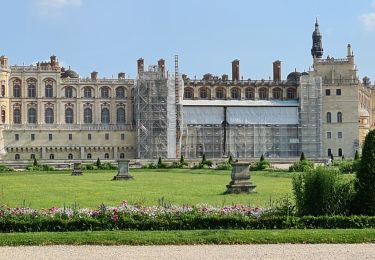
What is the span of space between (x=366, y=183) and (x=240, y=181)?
8.88 meters

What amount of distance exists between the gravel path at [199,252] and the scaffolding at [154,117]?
5167 cm

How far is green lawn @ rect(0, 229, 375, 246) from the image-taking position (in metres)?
13.3

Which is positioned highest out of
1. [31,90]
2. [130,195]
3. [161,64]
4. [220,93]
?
[161,64]

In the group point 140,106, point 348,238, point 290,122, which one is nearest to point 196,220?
point 348,238

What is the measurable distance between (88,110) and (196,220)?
183 feet

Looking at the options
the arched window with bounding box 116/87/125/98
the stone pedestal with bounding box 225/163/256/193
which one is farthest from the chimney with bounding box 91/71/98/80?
the stone pedestal with bounding box 225/163/256/193

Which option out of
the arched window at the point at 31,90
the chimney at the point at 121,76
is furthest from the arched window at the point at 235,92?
the arched window at the point at 31,90

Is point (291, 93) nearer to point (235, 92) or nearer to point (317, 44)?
point (235, 92)

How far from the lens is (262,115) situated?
68.8m

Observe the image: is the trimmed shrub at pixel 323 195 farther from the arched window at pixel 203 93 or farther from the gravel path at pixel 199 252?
the arched window at pixel 203 93

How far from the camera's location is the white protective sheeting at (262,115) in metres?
68.2

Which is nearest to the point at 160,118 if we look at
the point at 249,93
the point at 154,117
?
the point at 154,117

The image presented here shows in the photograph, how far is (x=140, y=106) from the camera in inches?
2557

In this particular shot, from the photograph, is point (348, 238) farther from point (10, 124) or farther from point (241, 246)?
point (10, 124)
